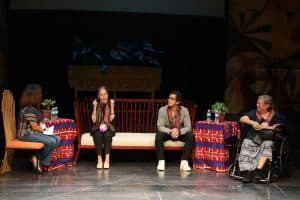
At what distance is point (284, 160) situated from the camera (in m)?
6.68

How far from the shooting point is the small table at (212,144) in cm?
698

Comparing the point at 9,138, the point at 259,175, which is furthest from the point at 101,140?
the point at 259,175

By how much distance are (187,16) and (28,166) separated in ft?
16.2

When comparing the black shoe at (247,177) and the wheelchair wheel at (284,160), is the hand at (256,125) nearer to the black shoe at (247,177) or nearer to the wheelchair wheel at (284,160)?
the wheelchair wheel at (284,160)

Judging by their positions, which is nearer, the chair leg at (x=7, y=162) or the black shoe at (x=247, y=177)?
the black shoe at (x=247, y=177)

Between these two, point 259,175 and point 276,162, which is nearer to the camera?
point 259,175

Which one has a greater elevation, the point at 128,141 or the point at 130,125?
the point at 130,125

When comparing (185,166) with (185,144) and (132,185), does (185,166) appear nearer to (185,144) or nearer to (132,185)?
(185,144)

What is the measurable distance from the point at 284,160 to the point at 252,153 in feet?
1.55

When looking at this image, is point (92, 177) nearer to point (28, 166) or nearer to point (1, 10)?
point (28, 166)

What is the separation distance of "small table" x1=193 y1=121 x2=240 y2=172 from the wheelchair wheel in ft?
2.44

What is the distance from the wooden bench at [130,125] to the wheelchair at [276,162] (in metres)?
0.87

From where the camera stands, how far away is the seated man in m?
7.10

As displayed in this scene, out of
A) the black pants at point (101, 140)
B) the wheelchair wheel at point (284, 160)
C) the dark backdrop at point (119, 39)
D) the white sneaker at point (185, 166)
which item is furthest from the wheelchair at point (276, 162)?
the dark backdrop at point (119, 39)
